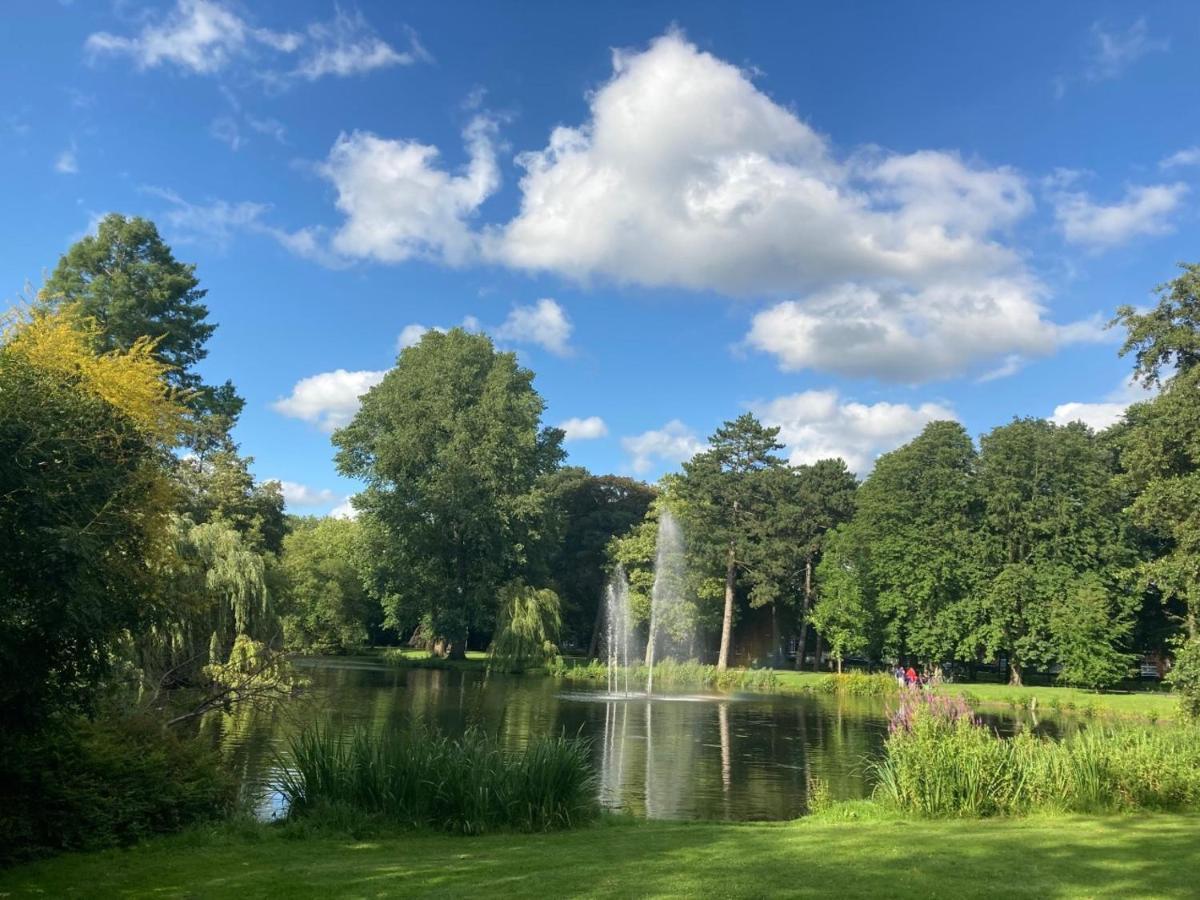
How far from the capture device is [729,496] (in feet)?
181

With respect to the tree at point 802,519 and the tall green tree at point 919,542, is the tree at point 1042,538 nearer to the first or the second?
the tall green tree at point 919,542

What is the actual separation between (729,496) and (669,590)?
680 cm

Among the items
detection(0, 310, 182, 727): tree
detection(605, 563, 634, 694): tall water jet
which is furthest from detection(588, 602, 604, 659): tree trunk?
detection(0, 310, 182, 727): tree

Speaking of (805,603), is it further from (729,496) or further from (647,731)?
(647,731)

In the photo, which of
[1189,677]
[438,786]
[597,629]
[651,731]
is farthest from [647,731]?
[597,629]

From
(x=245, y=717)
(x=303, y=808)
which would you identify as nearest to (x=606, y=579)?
(x=245, y=717)

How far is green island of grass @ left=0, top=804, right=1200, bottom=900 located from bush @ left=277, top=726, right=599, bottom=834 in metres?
0.50

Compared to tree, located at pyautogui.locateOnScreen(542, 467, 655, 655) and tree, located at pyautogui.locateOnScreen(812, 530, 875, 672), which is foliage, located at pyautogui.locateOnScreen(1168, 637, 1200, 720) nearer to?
tree, located at pyautogui.locateOnScreen(812, 530, 875, 672)

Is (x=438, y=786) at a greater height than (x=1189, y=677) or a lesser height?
lesser

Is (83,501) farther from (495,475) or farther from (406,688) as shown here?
(495,475)

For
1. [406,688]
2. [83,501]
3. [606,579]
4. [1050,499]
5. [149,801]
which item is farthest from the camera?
[606,579]

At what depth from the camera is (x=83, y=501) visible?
7801 millimetres

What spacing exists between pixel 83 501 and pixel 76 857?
3.90 m

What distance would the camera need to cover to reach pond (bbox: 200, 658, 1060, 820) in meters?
15.5
